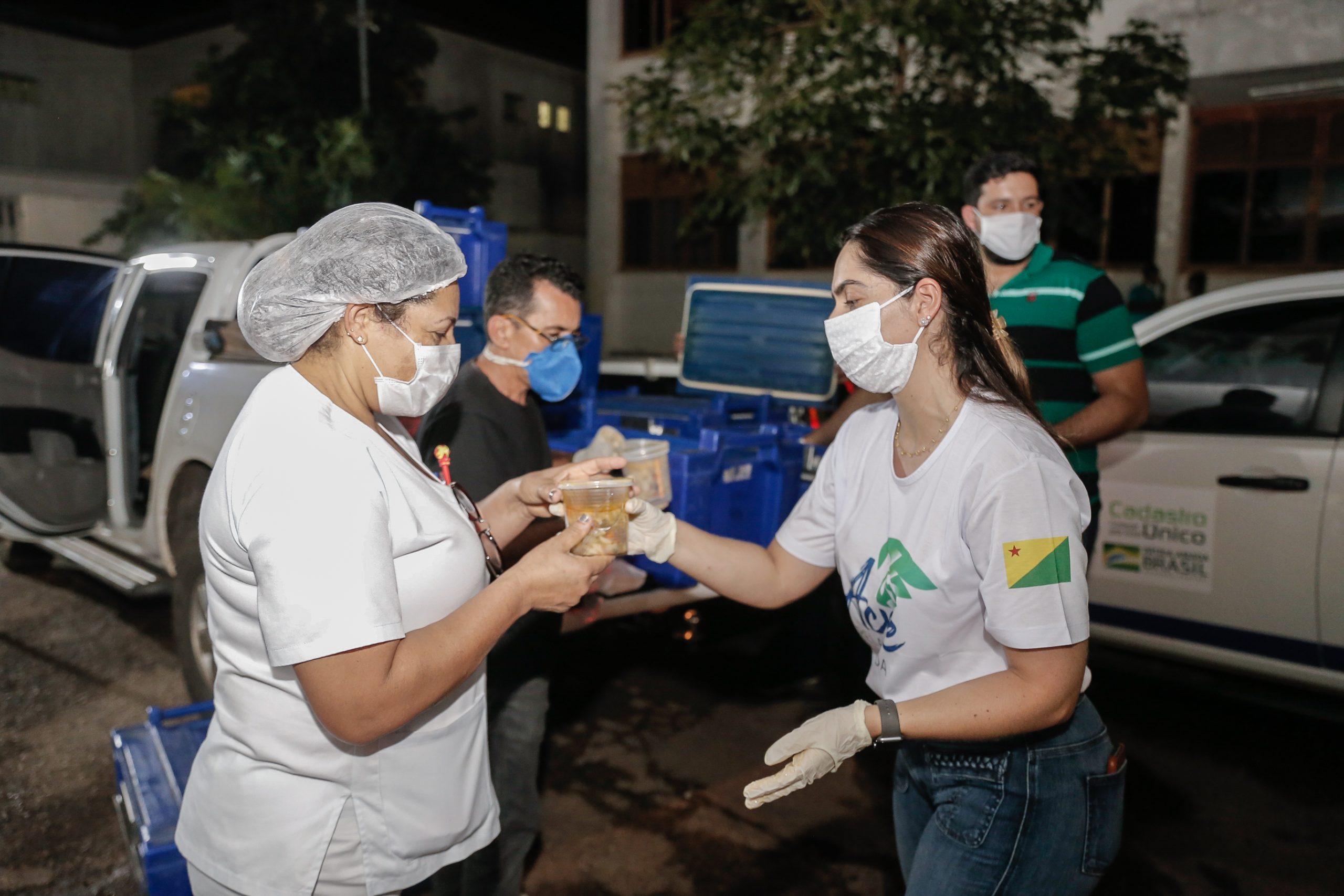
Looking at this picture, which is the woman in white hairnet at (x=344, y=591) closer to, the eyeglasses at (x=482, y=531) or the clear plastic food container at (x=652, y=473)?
the eyeglasses at (x=482, y=531)

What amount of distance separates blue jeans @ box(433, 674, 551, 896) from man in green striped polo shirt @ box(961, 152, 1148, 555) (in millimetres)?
1960

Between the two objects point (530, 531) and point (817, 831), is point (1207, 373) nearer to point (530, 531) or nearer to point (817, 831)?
point (817, 831)

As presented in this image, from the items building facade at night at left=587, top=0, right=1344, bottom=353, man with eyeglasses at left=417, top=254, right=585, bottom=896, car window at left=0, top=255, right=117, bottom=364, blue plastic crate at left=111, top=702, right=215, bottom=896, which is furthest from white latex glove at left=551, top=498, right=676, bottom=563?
building facade at night at left=587, top=0, right=1344, bottom=353

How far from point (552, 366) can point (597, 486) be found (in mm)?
1148

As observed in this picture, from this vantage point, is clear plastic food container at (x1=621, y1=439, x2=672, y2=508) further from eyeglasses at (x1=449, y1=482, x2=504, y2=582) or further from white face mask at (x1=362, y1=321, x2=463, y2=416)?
white face mask at (x1=362, y1=321, x2=463, y2=416)

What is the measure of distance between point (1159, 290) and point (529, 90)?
58.5 ft

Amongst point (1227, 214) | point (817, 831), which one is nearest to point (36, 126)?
point (1227, 214)

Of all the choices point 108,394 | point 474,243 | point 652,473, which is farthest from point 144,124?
point 652,473

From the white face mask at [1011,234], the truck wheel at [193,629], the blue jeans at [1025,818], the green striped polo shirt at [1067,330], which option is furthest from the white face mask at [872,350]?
the truck wheel at [193,629]

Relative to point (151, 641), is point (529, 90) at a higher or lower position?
higher

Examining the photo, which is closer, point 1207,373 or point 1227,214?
point 1207,373

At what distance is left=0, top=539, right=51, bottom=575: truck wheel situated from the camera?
7.25 m

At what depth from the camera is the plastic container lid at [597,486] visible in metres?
1.99

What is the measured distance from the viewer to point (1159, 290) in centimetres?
1145
